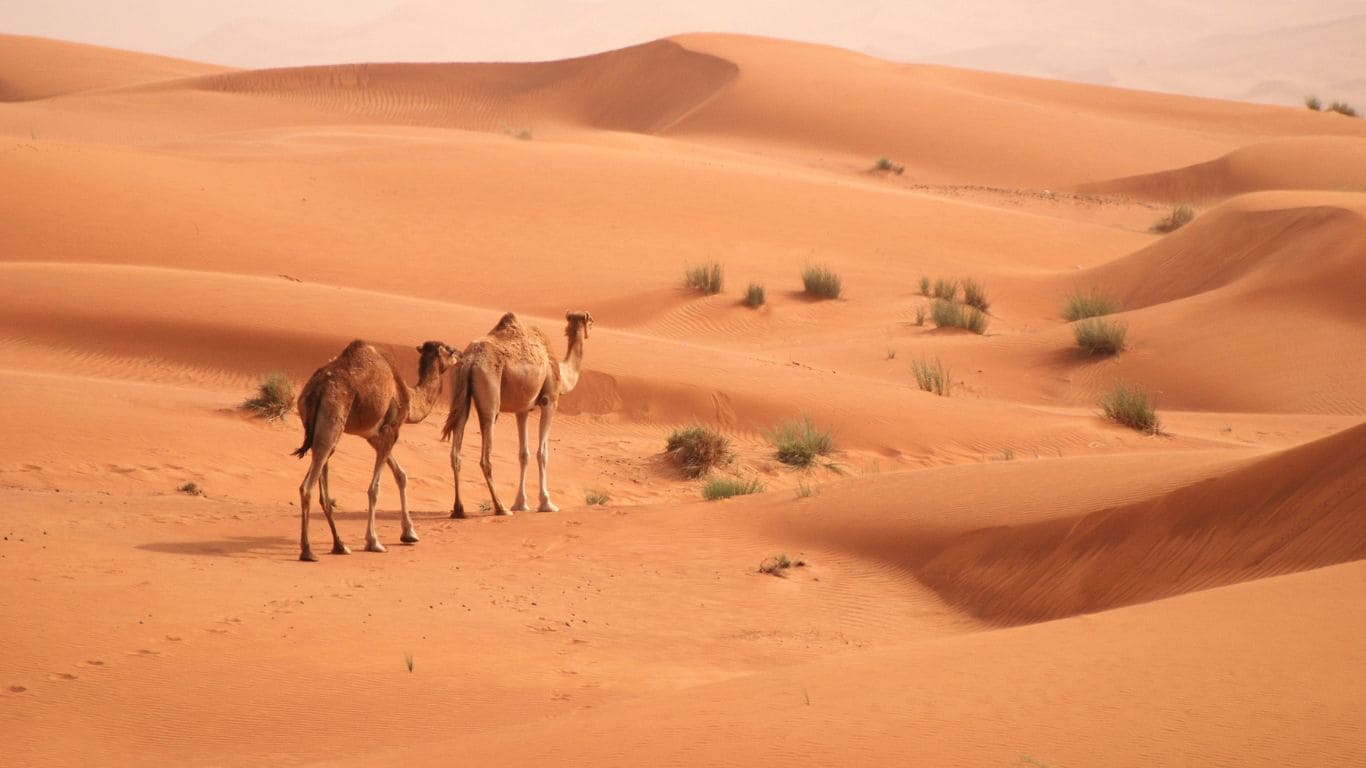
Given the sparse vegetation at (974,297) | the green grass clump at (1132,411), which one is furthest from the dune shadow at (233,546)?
the sparse vegetation at (974,297)

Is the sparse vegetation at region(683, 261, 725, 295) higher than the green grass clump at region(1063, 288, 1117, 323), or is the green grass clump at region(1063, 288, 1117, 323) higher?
the sparse vegetation at region(683, 261, 725, 295)

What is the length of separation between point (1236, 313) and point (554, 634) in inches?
648

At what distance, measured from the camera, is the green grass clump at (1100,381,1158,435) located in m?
17.6

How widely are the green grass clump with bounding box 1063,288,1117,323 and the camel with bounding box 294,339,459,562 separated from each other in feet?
54.7

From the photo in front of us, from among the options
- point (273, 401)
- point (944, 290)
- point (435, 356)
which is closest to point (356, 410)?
point (435, 356)

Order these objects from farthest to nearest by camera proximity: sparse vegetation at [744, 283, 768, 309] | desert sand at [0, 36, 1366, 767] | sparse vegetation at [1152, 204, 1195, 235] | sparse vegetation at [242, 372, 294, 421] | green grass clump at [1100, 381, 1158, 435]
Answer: sparse vegetation at [1152, 204, 1195, 235]
sparse vegetation at [744, 283, 768, 309]
green grass clump at [1100, 381, 1158, 435]
sparse vegetation at [242, 372, 294, 421]
desert sand at [0, 36, 1366, 767]

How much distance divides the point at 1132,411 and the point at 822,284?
10.1m

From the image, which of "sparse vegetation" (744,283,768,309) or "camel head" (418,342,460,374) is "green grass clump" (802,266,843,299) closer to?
"sparse vegetation" (744,283,768,309)

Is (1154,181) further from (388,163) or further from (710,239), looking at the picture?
(388,163)

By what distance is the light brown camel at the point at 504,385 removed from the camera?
1194cm

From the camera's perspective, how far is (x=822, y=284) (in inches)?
1064

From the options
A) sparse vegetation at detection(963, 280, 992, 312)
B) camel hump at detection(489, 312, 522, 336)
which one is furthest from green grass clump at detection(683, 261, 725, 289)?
camel hump at detection(489, 312, 522, 336)

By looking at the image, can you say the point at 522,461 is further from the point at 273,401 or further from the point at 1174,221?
the point at 1174,221

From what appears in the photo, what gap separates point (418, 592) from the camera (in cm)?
933
